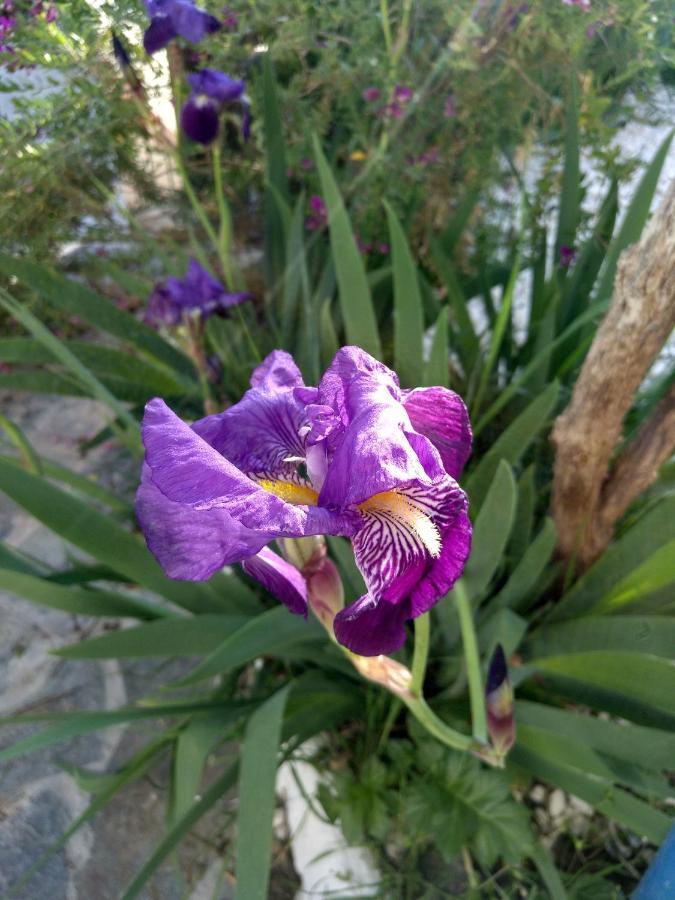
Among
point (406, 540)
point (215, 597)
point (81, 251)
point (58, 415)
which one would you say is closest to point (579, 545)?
point (215, 597)

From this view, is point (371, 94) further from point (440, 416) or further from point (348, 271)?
point (440, 416)

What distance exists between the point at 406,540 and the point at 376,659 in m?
0.16

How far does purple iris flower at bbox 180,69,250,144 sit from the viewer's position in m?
0.86

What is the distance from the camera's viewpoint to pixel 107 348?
3.49 feet

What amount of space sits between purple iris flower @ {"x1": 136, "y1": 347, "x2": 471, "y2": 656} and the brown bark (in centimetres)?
35

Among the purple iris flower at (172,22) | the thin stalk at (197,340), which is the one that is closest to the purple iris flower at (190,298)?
the thin stalk at (197,340)

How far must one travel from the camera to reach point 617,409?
74cm

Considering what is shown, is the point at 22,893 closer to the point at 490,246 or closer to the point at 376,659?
the point at 376,659

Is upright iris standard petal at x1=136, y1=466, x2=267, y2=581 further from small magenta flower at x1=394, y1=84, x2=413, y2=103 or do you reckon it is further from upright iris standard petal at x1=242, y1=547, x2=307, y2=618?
small magenta flower at x1=394, y1=84, x2=413, y2=103

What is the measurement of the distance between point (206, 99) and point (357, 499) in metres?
0.78

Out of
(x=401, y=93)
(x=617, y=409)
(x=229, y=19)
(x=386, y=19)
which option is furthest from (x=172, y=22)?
(x=617, y=409)

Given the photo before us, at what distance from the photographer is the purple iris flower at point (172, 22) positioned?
2.06 ft

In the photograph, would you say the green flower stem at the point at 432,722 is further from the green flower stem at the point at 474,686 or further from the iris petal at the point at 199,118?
the iris petal at the point at 199,118

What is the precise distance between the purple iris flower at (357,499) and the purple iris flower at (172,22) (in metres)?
0.49
